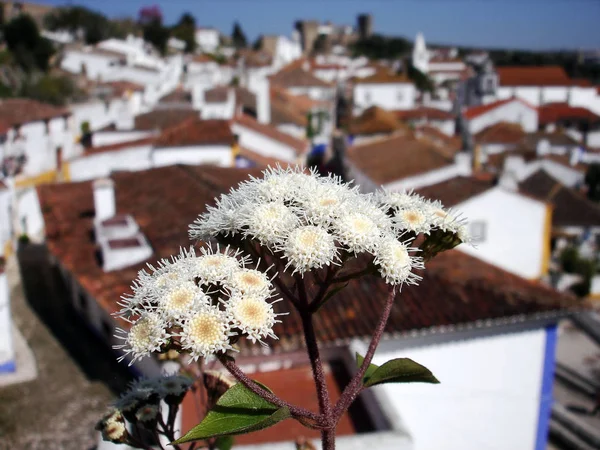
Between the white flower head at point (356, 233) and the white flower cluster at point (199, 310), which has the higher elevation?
the white flower head at point (356, 233)

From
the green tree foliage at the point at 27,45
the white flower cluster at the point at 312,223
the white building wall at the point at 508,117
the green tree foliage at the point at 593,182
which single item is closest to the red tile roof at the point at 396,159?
the green tree foliage at the point at 593,182

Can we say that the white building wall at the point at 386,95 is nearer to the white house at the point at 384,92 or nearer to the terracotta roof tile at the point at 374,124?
the white house at the point at 384,92

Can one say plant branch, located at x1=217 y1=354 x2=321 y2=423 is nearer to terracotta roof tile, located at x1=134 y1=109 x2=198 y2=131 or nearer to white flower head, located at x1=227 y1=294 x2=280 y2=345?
white flower head, located at x1=227 y1=294 x2=280 y2=345

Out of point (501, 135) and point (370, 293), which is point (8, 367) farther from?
point (501, 135)

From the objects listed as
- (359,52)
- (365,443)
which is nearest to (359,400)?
(365,443)

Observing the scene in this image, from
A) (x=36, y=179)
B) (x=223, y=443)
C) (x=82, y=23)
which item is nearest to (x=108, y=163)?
(x=36, y=179)
